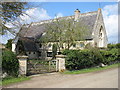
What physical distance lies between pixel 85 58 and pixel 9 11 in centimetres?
984

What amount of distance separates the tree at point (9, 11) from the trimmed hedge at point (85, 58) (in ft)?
21.8

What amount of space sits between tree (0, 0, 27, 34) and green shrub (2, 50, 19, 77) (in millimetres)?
2408

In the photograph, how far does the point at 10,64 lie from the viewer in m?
9.98

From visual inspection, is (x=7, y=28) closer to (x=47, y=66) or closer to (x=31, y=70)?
(x=31, y=70)

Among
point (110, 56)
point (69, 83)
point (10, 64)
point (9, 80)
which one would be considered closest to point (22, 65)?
point (10, 64)

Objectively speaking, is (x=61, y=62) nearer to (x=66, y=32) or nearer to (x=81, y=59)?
(x=81, y=59)

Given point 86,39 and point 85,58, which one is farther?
point 86,39

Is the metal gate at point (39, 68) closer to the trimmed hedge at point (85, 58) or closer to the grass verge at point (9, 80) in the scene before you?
the trimmed hedge at point (85, 58)

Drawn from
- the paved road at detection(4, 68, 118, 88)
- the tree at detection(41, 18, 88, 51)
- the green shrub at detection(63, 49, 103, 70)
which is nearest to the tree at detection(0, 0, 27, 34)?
the paved road at detection(4, 68, 118, 88)

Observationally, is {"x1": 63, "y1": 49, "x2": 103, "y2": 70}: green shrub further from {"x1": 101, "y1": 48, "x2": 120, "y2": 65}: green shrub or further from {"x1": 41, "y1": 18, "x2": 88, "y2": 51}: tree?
{"x1": 41, "y1": 18, "x2": 88, "y2": 51}: tree

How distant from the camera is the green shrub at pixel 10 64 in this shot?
9.72 metres

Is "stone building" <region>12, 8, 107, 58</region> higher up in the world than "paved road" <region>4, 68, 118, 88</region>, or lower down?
higher up

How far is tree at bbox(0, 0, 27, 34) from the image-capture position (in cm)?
1112

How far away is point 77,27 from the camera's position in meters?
20.8
